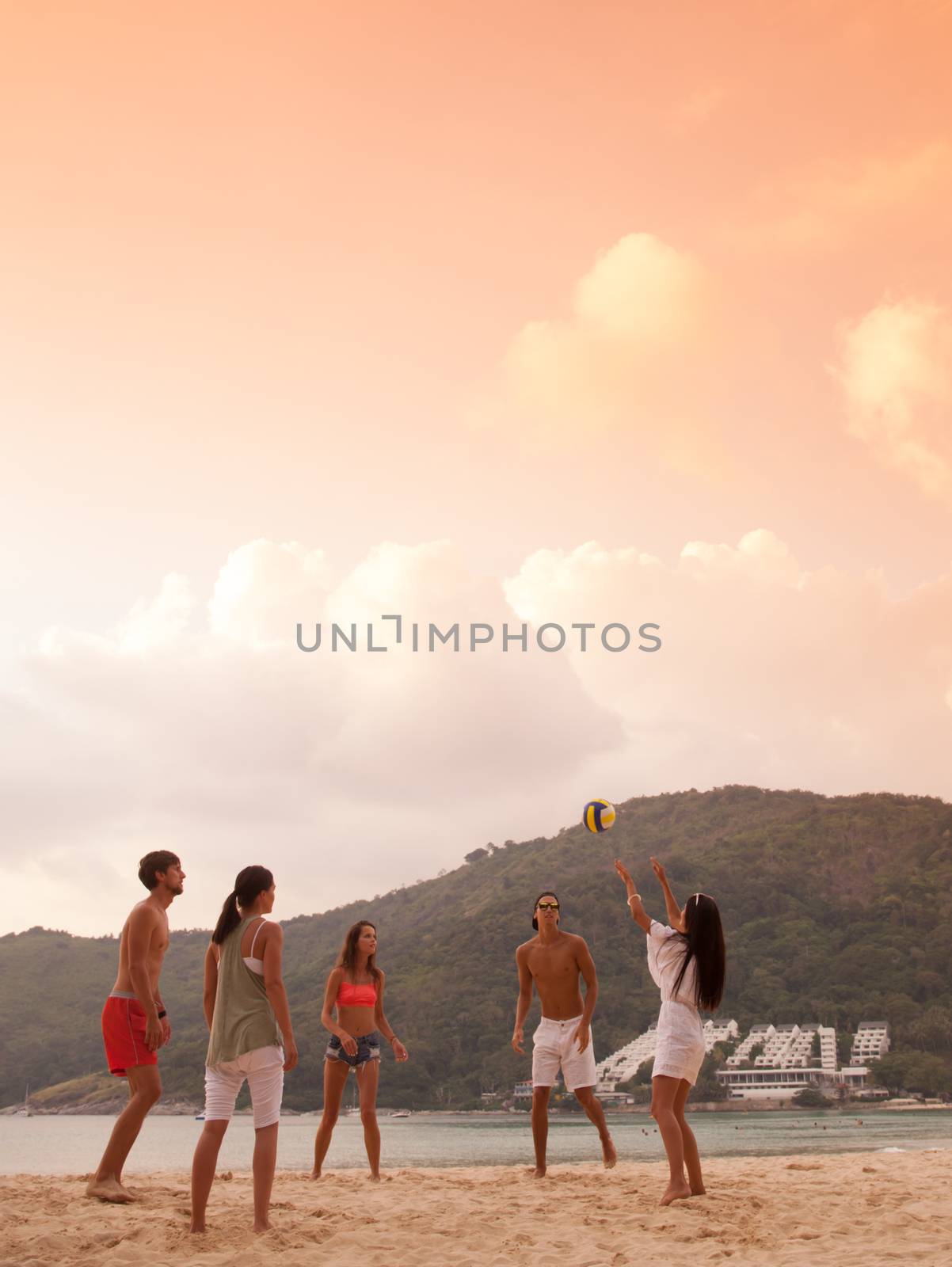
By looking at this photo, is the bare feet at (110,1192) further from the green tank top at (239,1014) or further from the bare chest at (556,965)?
the bare chest at (556,965)

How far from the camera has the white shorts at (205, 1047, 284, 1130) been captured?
594cm

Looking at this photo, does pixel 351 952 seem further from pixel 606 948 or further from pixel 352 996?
pixel 606 948

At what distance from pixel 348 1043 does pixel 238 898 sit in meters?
2.63

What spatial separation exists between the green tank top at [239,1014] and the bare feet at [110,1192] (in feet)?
4.90

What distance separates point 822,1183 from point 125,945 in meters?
5.56

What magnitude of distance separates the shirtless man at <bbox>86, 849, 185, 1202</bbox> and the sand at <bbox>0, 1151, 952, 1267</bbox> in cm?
64

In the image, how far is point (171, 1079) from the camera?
3135 inches

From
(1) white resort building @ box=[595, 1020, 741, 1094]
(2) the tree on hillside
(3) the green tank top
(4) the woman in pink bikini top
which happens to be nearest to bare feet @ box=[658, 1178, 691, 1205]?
(4) the woman in pink bikini top

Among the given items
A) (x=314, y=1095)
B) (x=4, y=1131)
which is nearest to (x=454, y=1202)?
(x=314, y=1095)

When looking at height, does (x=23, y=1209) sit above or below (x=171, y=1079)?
above

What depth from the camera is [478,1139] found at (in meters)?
52.1

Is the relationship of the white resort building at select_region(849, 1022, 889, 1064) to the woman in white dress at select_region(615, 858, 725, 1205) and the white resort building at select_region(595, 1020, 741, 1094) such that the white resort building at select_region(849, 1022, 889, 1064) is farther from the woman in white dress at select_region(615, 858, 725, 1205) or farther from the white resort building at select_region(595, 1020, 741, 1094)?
the woman in white dress at select_region(615, 858, 725, 1205)

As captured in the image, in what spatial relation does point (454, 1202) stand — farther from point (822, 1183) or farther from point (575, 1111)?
point (575, 1111)

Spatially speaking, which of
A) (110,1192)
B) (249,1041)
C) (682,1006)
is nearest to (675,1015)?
(682,1006)
